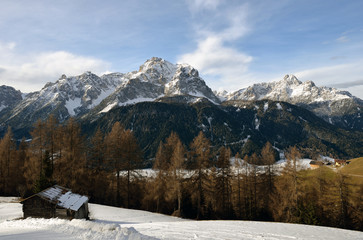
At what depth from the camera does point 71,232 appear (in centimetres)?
1230

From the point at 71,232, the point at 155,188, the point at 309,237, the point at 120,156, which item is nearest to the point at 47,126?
the point at 120,156

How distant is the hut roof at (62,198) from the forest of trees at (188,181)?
263 inches

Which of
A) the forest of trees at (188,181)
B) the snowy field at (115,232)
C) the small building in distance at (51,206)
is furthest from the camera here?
the forest of trees at (188,181)

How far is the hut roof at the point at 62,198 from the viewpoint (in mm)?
24969

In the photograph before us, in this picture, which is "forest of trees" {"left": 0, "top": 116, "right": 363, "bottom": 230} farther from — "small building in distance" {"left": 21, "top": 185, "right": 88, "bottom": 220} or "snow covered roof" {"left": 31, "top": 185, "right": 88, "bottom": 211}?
"small building in distance" {"left": 21, "top": 185, "right": 88, "bottom": 220}

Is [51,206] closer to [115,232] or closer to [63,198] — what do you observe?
[63,198]

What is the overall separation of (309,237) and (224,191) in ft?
80.9

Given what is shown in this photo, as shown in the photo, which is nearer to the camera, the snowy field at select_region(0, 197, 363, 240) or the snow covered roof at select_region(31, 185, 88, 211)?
the snowy field at select_region(0, 197, 363, 240)

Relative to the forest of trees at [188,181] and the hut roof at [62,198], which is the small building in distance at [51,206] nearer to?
the hut roof at [62,198]

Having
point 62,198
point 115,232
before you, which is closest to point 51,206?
point 62,198

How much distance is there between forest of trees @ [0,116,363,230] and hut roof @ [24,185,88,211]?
6686 millimetres

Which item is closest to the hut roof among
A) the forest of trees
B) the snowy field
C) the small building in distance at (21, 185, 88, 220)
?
the small building in distance at (21, 185, 88, 220)

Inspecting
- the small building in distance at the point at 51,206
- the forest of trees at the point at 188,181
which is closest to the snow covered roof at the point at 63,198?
the small building in distance at the point at 51,206

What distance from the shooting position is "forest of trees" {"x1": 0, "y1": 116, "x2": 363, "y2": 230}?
33.5m
